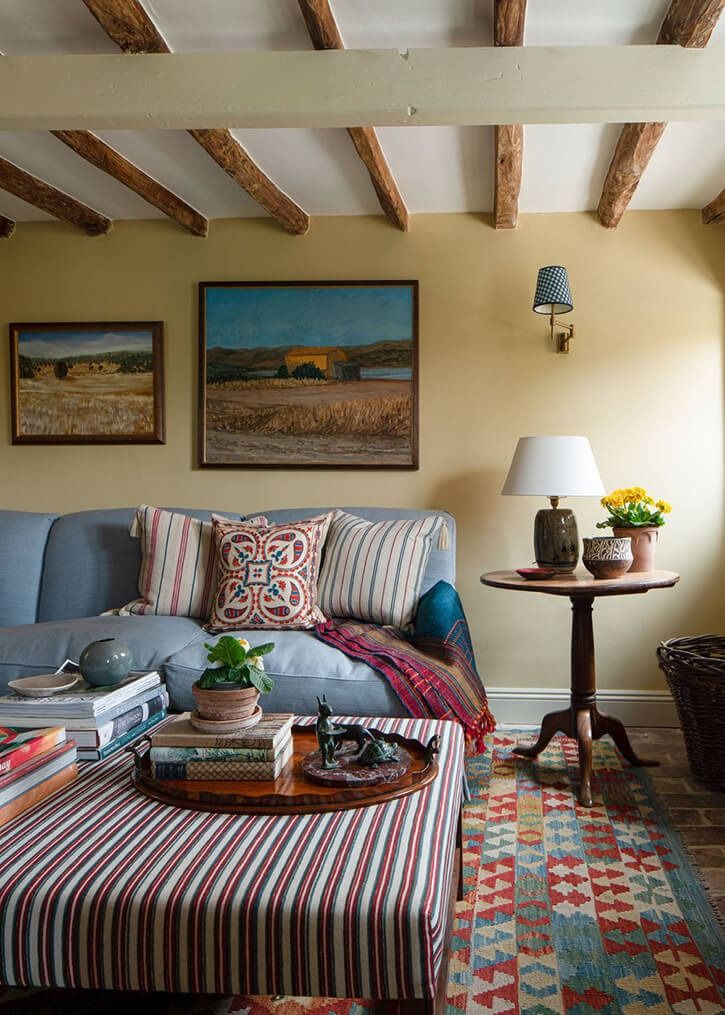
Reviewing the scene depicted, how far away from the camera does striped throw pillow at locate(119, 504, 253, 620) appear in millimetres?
3098

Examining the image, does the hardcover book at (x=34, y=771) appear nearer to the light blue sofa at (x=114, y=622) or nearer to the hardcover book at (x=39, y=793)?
the hardcover book at (x=39, y=793)

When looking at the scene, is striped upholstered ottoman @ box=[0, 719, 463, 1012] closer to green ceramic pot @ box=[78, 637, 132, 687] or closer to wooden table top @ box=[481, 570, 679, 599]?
green ceramic pot @ box=[78, 637, 132, 687]

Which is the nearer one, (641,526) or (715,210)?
(641,526)

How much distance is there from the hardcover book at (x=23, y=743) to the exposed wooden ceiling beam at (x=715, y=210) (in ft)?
10.2

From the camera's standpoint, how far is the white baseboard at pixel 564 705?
359 centimetres

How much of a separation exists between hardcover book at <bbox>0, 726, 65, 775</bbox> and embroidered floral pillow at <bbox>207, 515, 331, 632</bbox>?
1252mm

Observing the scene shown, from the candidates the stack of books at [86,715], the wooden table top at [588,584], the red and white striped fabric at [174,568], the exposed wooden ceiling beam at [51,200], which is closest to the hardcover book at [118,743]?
the stack of books at [86,715]

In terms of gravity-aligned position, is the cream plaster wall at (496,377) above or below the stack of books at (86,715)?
above

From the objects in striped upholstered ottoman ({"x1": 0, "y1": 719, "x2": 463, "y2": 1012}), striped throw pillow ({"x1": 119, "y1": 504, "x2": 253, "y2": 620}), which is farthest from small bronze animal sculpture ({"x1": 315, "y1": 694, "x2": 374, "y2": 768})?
striped throw pillow ({"x1": 119, "y1": 504, "x2": 253, "y2": 620})

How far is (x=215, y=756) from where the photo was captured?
155 cm

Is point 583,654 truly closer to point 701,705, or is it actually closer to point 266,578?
point 701,705

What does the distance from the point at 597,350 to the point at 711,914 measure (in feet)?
7.80

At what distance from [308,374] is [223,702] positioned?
2361 millimetres

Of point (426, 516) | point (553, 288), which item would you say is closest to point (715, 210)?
point (553, 288)
